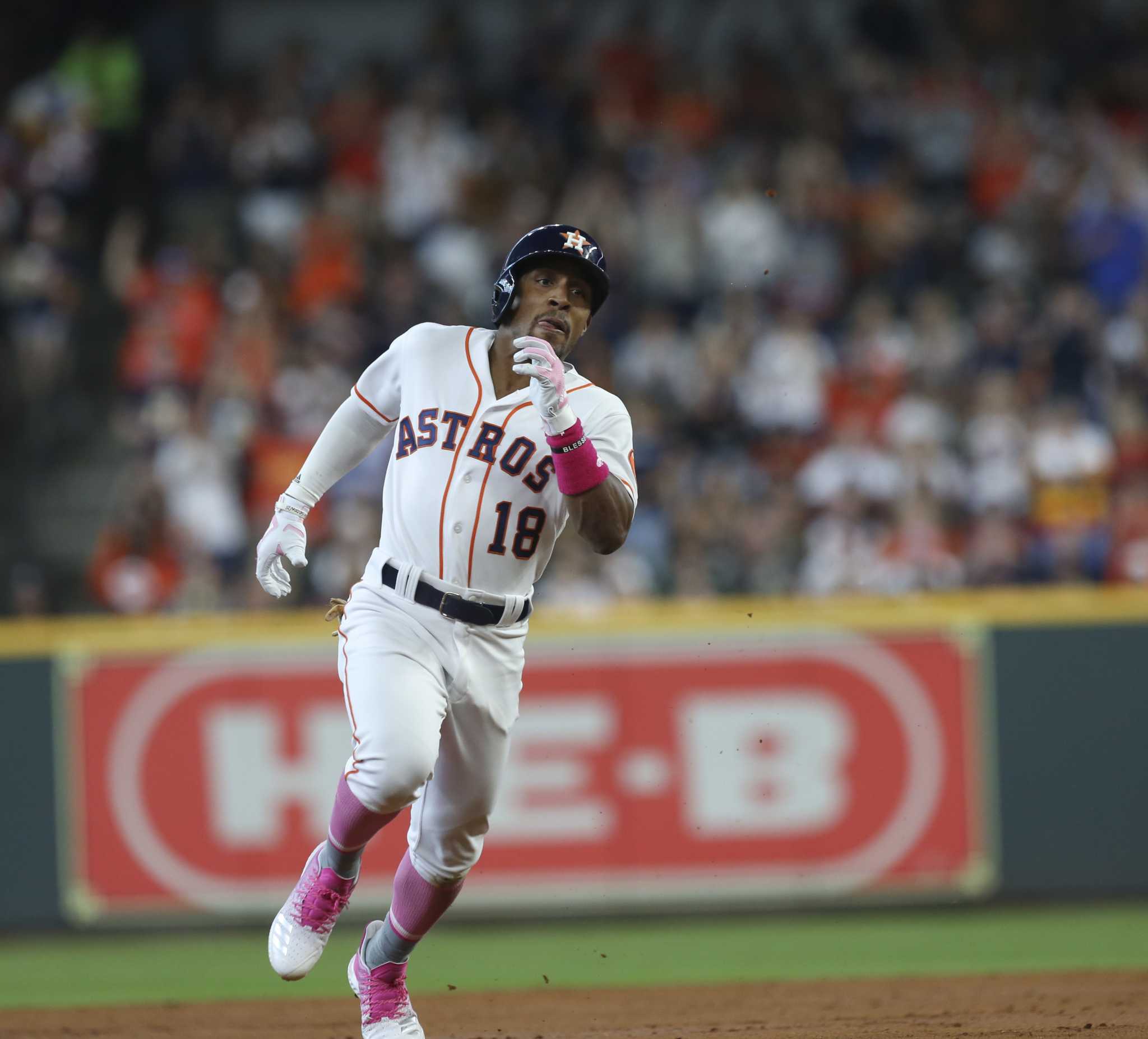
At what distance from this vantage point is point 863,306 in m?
11.6

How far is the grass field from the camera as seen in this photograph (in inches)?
291

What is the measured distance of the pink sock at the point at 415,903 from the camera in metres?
5.31

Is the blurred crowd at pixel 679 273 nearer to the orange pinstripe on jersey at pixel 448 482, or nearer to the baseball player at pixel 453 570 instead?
the baseball player at pixel 453 570

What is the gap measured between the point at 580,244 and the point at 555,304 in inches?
7.9

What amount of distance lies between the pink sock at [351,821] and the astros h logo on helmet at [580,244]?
1759 mm

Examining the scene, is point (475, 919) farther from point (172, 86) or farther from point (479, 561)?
point (172, 86)

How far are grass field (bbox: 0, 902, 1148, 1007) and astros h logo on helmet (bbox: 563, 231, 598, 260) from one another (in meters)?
3.55

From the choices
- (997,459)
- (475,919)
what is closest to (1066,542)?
(997,459)

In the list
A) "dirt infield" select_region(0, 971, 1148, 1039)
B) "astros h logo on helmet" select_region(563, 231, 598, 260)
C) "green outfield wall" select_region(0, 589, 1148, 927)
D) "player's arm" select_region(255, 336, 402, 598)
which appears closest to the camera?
"astros h logo on helmet" select_region(563, 231, 598, 260)

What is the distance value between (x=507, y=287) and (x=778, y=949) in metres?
4.22

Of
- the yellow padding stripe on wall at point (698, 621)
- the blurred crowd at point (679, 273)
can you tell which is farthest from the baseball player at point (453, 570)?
the blurred crowd at point (679, 273)

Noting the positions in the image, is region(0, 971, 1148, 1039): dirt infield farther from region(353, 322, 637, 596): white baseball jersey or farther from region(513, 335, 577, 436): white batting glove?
region(513, 335, 577, 436): white batting glove

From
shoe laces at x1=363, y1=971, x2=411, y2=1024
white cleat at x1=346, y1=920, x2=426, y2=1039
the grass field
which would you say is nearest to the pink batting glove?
white cleat at x1=346, y1=920, x2=426, y2=1039

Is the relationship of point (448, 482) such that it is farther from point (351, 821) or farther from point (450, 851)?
point (450, 851)
